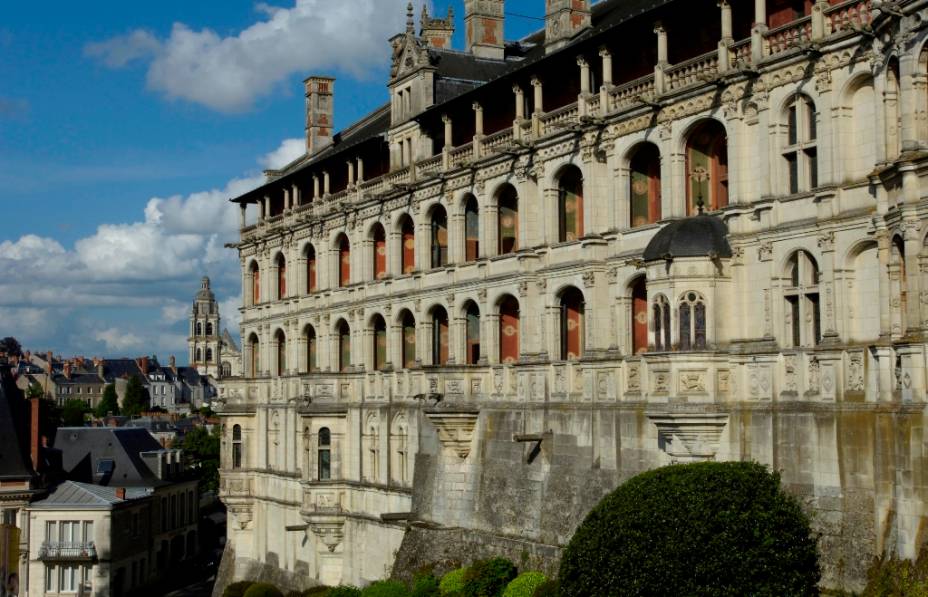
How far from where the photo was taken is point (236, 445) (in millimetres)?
68500

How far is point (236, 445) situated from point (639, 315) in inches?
1346

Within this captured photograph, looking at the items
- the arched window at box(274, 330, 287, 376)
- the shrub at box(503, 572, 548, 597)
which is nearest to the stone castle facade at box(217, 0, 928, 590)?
the shrub at box(503, 572, 548, 597)

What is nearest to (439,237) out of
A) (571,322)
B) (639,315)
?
(571,322)

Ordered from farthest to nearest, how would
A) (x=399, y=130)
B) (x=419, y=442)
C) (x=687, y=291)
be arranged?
(x=399, y=130), (x=419, y=442), (x=687, y=291)

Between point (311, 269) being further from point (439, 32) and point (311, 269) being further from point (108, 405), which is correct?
point (108, 405)

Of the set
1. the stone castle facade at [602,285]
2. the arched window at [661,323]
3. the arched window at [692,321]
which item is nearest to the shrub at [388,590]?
the stone castle facade at [602,285]

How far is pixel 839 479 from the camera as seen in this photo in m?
29.6

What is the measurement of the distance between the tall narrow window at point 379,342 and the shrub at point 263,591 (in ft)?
39.7

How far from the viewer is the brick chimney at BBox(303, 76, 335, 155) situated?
71.1 m

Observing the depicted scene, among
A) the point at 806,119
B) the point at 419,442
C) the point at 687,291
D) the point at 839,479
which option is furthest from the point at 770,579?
the point at 419,442

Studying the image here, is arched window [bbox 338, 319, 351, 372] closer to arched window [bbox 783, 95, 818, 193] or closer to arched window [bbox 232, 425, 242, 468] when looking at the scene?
arched window [bbox 232, 425, 242, 468]

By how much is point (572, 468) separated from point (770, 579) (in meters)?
12.3

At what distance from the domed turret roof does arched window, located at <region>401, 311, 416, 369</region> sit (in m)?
20.3

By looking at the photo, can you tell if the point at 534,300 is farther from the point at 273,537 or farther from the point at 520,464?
the point at 273,537
